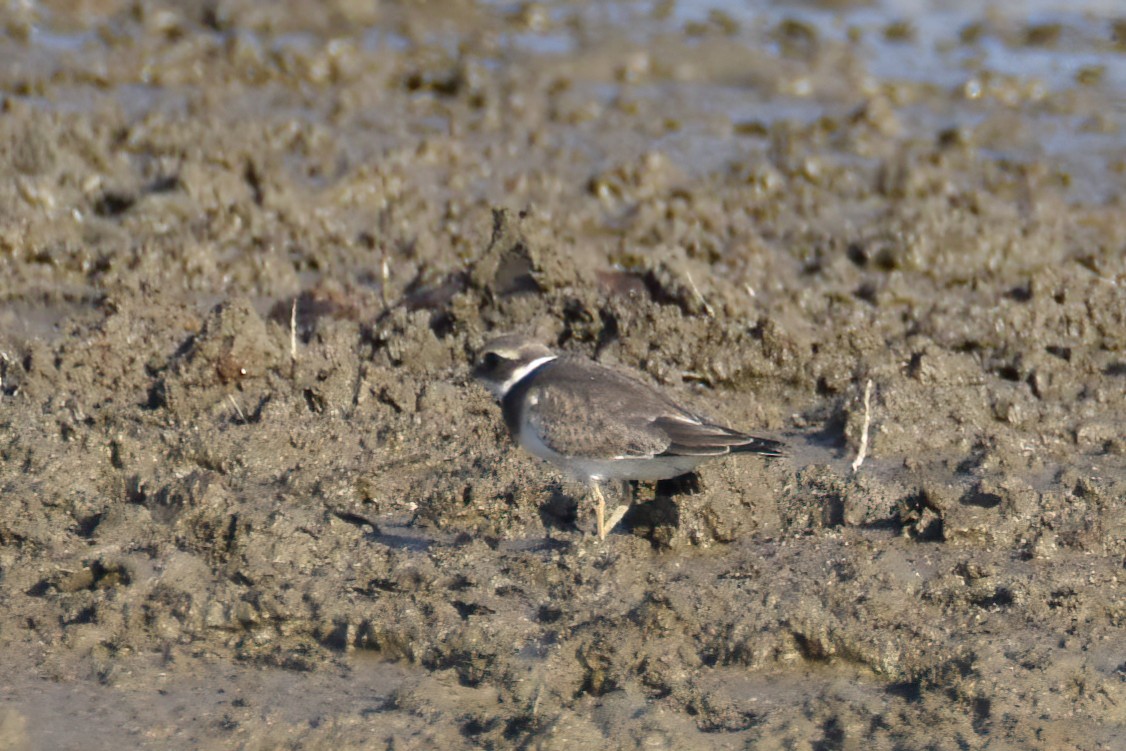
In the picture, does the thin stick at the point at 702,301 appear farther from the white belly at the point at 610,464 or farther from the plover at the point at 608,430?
the white belly at the point at 610,464

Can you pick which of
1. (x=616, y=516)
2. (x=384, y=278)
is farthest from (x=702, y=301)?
(x=616, y=516)

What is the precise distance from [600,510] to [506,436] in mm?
824

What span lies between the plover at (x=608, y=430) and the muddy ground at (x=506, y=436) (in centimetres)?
22

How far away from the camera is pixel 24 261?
25.0 ft

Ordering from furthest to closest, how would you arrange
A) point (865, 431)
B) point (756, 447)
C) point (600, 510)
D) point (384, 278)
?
point (384, 278)
point (865, 431)
point (600, 510)
point (756, 447)

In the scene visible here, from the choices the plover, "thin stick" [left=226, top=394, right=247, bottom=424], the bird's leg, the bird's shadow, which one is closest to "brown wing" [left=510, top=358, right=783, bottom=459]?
the plover

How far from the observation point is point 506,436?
19.3 feet

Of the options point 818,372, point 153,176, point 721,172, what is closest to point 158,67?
point 153,176

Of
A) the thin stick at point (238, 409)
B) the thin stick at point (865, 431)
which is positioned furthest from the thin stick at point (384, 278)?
the thin stick at point (865, 431)

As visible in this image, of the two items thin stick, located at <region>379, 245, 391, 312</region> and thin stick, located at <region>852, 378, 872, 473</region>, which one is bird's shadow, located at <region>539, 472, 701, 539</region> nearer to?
thin stick, located at <region>852, 378, 872, 473</region>

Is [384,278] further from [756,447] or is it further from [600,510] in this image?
[756,447]

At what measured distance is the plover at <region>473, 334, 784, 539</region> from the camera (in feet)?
16.9

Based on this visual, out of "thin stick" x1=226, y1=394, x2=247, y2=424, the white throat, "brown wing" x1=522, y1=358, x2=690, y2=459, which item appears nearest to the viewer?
"brown wing" x1=522, y1=358, x2=690, y2=459

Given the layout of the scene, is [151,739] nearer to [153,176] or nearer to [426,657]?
[426,657]
